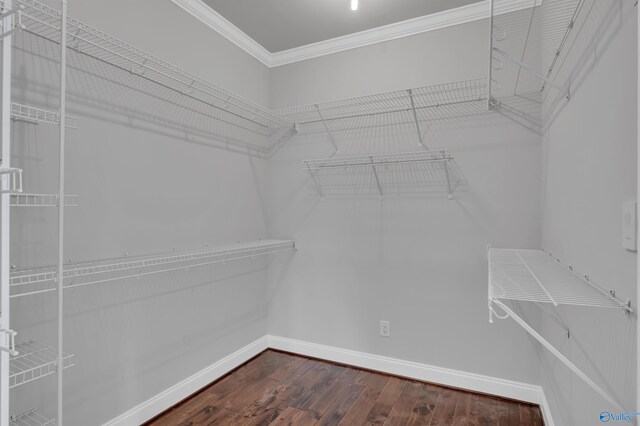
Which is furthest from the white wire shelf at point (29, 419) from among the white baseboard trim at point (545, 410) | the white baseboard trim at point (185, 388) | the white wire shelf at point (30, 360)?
the white baseboard trim at point (545, 410)

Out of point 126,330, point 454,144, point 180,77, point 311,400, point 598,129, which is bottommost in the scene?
point 311,400

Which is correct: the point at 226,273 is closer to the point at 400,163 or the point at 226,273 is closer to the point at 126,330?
the point at 126,330

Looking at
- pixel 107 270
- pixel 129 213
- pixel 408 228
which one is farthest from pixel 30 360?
pixel 408 228

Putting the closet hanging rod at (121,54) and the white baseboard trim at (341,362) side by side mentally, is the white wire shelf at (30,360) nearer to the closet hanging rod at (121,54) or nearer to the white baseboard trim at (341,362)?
the white baseboard trim at (341,362)

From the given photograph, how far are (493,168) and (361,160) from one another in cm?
94

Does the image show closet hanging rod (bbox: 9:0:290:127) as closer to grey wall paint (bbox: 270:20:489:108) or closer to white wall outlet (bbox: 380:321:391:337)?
grey wall paint (bbox: 270:20:489:108)

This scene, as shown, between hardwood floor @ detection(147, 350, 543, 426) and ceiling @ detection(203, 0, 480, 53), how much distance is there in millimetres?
2601

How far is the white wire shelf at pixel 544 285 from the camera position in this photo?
3.06 feet

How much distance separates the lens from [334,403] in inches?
85.8

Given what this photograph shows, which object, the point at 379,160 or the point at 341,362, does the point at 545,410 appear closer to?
the point at 341,362

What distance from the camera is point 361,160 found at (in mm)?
2691

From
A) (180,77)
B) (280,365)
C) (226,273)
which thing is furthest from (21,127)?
(280,365)

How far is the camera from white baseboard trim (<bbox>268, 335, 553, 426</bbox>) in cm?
217

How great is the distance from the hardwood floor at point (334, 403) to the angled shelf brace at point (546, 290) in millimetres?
1004
